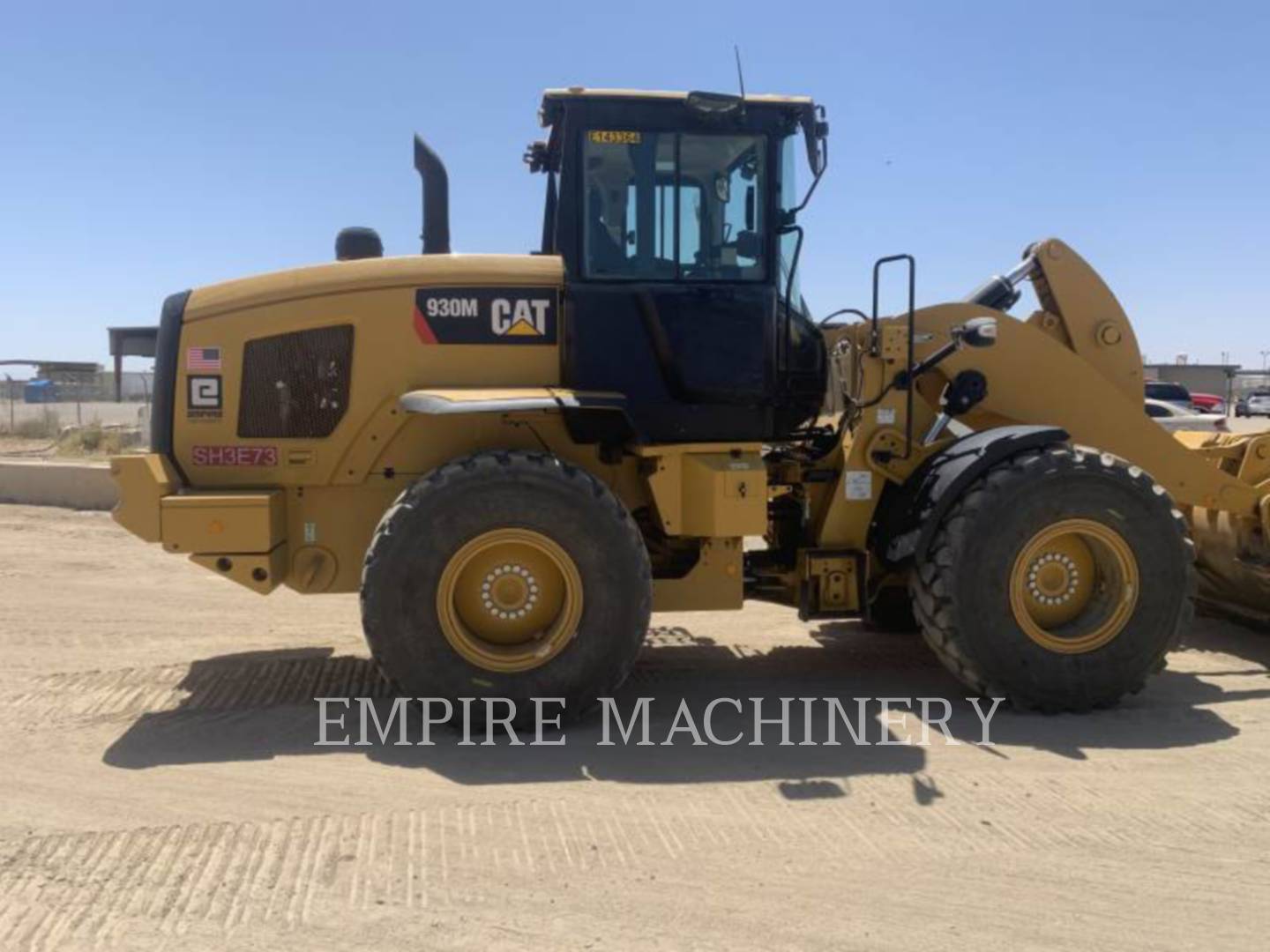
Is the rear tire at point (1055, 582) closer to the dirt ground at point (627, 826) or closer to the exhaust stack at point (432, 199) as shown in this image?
the dirt ground at point (627, 826)

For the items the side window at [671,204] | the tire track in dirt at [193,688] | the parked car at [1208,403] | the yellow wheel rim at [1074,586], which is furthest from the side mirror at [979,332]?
the parked car at [1208,403]

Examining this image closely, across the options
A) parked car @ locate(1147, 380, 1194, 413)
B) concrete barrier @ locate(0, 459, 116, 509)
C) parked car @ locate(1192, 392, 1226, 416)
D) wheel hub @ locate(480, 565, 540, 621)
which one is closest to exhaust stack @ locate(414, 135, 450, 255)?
wheel hub @ locate(480, 565, 540, 621)


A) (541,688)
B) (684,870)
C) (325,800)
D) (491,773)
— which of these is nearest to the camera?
(684,870)

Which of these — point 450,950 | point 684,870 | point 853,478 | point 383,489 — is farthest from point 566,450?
point 450,950

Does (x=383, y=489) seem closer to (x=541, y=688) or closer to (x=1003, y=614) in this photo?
(x=541, y=688)

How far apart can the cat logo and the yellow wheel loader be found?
2cm

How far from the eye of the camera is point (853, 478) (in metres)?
5.81

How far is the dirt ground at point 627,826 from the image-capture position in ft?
10.6

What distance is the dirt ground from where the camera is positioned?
3221 millimetres

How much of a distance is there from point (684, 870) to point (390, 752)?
1722 mm

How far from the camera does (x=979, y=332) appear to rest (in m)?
5.64

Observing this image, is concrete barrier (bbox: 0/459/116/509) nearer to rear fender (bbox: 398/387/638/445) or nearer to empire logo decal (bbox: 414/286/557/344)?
empire logo decal (bbox: 414/286/557/344)

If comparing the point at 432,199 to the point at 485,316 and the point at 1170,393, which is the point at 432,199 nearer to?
the point at 485,316

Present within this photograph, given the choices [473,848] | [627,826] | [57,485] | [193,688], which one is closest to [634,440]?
[627,826]
